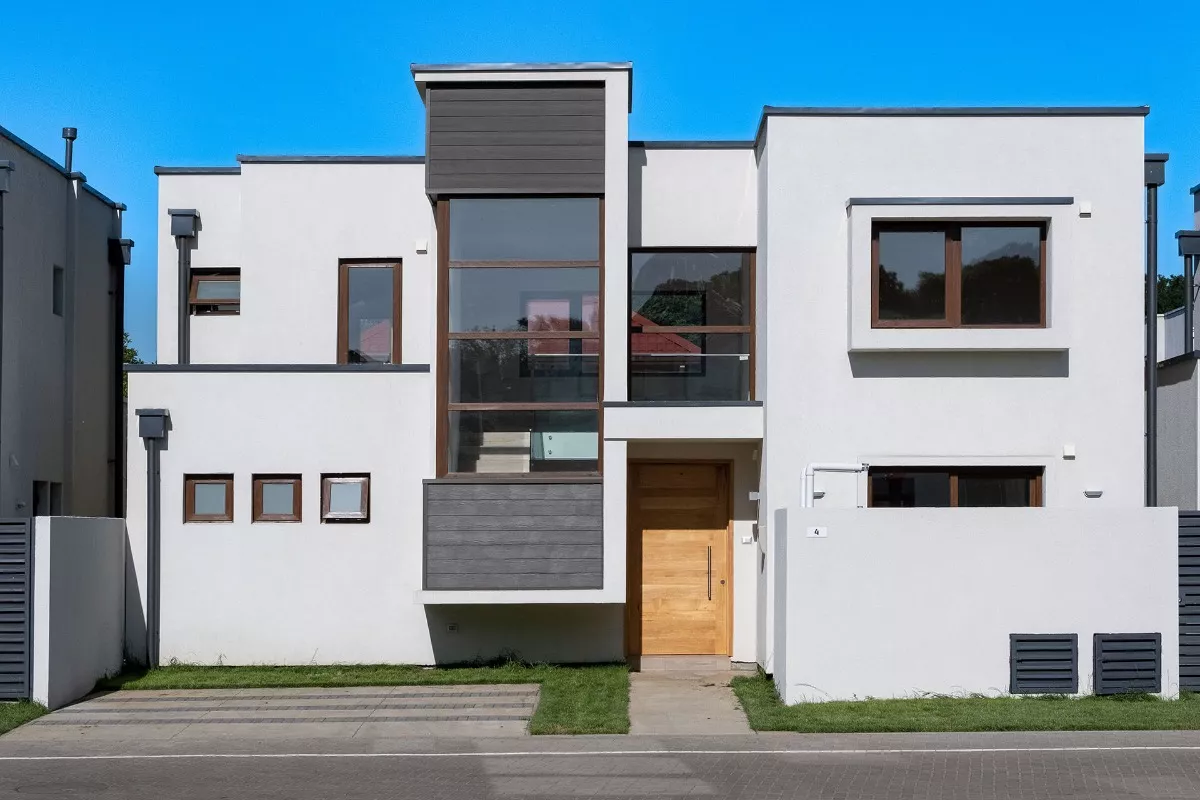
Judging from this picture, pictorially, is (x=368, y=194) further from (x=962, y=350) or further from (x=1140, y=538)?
(x=1140, y=538)

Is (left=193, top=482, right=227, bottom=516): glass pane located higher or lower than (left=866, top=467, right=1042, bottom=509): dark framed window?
lower

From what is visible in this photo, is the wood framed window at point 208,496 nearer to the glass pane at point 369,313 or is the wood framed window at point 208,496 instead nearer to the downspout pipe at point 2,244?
the downspout pipe at point 2,244

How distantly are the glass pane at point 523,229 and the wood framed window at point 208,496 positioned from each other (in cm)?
391

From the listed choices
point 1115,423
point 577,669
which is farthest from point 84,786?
point 1115,423

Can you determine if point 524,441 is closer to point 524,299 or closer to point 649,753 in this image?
point 524,299

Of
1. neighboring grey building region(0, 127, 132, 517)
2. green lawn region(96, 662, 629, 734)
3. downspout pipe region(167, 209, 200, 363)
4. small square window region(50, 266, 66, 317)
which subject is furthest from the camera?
downspout pipe region(167, 209, 200, 363)

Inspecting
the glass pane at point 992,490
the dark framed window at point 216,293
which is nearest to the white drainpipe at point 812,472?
the glass pane at point 992,490

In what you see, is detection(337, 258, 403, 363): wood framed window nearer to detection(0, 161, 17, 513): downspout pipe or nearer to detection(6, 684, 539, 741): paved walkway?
detection(0, 161, 17, 513): downspout pipe

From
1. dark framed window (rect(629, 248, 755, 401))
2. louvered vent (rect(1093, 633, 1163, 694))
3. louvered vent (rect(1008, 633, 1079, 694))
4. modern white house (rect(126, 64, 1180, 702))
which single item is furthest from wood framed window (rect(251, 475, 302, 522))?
louvered vent (rect(1093, 633, 1163, 694))

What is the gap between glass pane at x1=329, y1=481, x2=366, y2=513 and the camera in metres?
15.9

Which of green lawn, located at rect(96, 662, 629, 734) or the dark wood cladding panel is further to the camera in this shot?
the dark wood cladding panel

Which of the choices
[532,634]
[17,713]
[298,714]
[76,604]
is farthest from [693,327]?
[17,713]

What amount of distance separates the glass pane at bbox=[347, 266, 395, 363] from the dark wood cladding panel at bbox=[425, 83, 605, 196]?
2.11 m

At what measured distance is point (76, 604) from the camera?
564 inches
